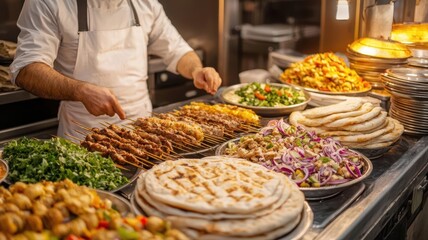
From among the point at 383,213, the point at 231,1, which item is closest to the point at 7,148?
the point at 383,213

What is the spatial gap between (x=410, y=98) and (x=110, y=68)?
2.02 metres

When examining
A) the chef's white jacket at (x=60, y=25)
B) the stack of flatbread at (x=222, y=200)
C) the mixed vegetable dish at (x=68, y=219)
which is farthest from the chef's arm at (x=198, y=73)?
the mixed vegetable dish at (x=68, y=219)

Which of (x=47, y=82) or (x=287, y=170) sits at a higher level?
(x=47, y=82)

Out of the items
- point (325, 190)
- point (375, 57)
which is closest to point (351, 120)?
point (325, 190)

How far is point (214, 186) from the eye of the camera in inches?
73.9

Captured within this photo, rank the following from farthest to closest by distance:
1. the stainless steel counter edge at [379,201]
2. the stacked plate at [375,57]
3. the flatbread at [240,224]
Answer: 1. the stacked plate at [375,57]
2. the stainless steel counter edge at [379,201]
3. the flatbread at [240,224]

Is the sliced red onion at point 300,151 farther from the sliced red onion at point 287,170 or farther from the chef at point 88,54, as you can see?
the chef at point 88,54

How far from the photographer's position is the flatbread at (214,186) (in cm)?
171

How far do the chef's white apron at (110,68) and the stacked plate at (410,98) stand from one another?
175cm

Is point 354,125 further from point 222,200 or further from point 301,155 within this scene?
point 222,200

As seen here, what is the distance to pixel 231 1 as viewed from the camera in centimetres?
718

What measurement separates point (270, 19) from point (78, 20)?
6089 mm

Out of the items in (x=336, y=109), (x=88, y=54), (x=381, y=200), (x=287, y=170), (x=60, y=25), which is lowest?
(x=381, y=200)

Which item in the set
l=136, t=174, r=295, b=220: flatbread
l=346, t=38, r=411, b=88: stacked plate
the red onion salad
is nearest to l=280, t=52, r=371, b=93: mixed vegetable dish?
l=346, t=38, r=411, b=88: stacked plate
